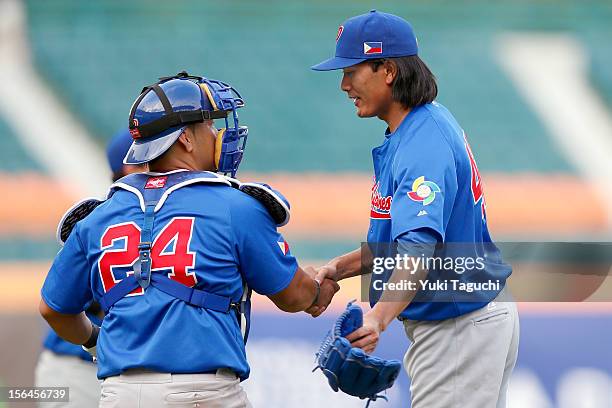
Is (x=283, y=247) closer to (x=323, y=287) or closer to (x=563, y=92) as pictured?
(x=323, y=287)

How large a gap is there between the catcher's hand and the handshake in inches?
9.4

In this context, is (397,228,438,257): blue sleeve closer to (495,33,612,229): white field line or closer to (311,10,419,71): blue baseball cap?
(311,10,419,71): blue baseball cap

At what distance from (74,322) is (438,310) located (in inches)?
54.4

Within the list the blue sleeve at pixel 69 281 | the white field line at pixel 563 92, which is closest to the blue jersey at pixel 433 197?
the blue sleeve at pixel 69 281

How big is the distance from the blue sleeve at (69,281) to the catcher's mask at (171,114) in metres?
0.36

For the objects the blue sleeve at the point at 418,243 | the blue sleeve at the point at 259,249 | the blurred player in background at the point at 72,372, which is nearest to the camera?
the blue sleeve at the point at 259,249

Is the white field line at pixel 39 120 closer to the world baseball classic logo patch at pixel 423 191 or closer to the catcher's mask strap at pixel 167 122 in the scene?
the catcher's mask strap at pixel 167 122

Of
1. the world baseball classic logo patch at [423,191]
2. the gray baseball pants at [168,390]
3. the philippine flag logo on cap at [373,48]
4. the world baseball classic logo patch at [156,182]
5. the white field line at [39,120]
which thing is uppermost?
the philippine flag logo on cap at [373,48]

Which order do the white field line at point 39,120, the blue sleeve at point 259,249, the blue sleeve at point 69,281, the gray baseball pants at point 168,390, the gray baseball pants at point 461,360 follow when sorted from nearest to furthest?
the gray baseball pants at point 168,390, the blue sleeve at point 259,249, the blue sleeve at point 69,281, the gray baseball pants at point 461,360, the white field line at point 39,120

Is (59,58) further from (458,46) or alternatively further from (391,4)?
(458,46)

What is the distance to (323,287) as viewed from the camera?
4.00 m

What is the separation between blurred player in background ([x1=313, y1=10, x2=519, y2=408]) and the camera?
357 centimetres

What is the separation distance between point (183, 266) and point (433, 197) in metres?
0.96

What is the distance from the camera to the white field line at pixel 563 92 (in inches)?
506
